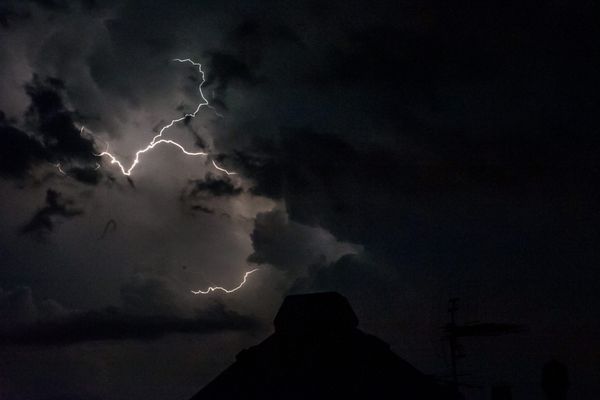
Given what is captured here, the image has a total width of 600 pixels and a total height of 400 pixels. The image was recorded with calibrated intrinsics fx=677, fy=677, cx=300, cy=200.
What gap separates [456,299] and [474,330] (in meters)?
2.16

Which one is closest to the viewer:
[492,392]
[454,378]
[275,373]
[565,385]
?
[565,385]

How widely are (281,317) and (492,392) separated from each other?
12.2 meters

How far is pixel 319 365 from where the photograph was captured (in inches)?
1441

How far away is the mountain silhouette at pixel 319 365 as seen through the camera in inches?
1414

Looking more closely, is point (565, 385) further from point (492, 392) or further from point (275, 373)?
point (275, 373)

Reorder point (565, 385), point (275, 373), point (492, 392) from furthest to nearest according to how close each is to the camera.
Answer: point (275, 373)
point (492, 392)
point (565, 385)

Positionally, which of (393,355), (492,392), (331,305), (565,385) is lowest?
(565,385)

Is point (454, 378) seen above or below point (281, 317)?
below

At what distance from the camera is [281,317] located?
3909cm

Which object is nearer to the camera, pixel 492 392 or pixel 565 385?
pixel 565 385

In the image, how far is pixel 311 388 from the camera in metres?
35.7

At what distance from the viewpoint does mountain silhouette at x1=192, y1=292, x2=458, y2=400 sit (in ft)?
118

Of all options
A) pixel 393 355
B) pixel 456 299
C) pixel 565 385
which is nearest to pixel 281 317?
pixel 393 355

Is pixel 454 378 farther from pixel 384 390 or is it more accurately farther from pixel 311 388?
pixel 311 388
